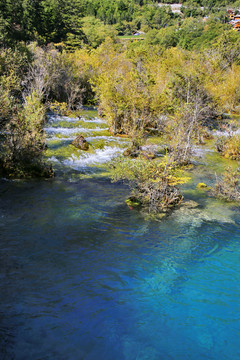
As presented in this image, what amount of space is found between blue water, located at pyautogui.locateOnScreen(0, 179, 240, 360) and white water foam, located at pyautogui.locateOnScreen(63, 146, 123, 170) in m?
7.01

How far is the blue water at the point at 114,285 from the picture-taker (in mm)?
6508

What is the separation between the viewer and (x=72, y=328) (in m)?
6.79

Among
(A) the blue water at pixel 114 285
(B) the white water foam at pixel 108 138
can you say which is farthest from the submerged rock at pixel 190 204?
(B) the white water foam at pixel 108 138

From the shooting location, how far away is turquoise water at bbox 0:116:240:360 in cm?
652

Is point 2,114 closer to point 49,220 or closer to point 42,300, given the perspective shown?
point 49,220

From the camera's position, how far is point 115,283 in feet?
28.1

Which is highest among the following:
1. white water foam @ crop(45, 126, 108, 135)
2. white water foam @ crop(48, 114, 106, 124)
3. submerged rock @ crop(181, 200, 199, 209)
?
white water foam @ crop(48, 114, 106, 124)

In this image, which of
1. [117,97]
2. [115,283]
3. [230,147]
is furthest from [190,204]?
[117,97]

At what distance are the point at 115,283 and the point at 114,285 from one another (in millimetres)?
94

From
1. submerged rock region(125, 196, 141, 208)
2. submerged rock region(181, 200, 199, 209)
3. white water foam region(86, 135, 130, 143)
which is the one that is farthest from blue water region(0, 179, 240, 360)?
white water foam region(86, 135, 130, 143)

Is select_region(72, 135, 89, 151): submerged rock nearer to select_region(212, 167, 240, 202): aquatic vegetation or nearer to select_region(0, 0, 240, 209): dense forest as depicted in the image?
select_region(0, 0, 240, 209): dense forest

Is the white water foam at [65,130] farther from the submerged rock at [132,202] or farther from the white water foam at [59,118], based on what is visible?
the submerged rock at [132,202]

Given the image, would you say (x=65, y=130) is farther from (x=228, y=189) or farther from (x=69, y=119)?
(x=228, y=189)

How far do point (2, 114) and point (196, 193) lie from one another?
11361 millimetres
